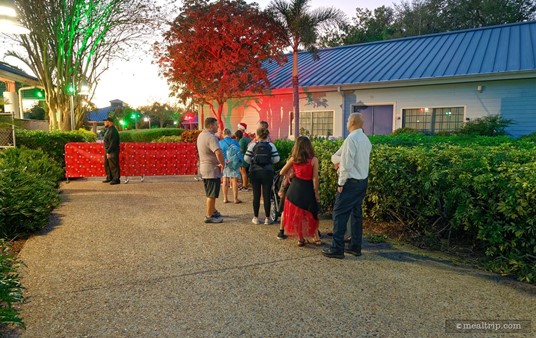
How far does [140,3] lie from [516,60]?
18464mm

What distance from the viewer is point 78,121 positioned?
71.5 ft

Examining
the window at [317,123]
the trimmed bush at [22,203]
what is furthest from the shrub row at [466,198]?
the window at [317,123]

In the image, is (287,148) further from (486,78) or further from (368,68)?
(368,68)

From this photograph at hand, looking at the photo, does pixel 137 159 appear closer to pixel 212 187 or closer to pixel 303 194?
pixel 212 187

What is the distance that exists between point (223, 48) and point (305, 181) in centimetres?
1319

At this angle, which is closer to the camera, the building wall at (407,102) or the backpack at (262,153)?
the backpack at (262,153)

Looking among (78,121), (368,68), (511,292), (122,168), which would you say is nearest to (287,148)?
(122,168)

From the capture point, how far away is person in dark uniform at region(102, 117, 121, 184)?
37.4ft

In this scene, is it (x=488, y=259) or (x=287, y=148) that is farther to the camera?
(x=287, y=148)

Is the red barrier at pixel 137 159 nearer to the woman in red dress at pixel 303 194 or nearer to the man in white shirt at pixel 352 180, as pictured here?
the woman in red dress at pixel 303 194

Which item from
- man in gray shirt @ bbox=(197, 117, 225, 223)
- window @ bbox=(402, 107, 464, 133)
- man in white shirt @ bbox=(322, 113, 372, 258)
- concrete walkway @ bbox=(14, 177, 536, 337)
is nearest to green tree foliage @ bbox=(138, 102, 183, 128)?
window @ bbox=(402, 107, 464, 133)

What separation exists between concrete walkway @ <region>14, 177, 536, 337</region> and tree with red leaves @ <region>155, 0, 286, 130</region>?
11680mm

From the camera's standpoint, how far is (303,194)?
5547mm

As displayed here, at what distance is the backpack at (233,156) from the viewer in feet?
28.6
